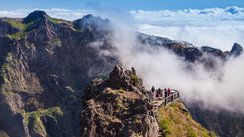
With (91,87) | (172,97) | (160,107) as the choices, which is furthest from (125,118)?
(172,97)

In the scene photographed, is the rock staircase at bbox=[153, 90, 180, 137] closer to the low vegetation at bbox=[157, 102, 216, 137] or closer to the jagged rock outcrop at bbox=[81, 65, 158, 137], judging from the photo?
the low vegetation at bbox=[157, 102, 216, 137]

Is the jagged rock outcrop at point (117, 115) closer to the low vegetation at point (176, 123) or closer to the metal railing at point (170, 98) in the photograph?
the low vegetation at point (176, 123)

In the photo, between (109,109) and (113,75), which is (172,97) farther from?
(109,109)

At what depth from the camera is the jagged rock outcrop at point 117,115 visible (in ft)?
200

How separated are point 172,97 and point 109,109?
1832 inches

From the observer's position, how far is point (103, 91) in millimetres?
73750

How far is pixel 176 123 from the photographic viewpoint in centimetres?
9438

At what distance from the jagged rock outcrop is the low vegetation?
995cm

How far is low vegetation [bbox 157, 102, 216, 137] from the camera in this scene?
276 feet

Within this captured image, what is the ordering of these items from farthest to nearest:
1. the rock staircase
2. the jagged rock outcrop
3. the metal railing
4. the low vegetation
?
1. the metal railing
2. the rock staircase
3. the low vegetation
4. the jagged rock outcrop

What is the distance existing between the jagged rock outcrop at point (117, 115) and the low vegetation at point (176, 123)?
995cm

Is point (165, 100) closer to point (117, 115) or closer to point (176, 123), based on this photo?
point (176, 123)

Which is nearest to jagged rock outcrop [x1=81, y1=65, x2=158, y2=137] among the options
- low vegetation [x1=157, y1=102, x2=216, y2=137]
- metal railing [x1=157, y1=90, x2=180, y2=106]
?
low vegetation [x1=157, y1=102, x2=216, y2=137]

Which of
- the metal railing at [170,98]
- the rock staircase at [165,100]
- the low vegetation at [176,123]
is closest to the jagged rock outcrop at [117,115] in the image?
the low vegetation at [176,123]
